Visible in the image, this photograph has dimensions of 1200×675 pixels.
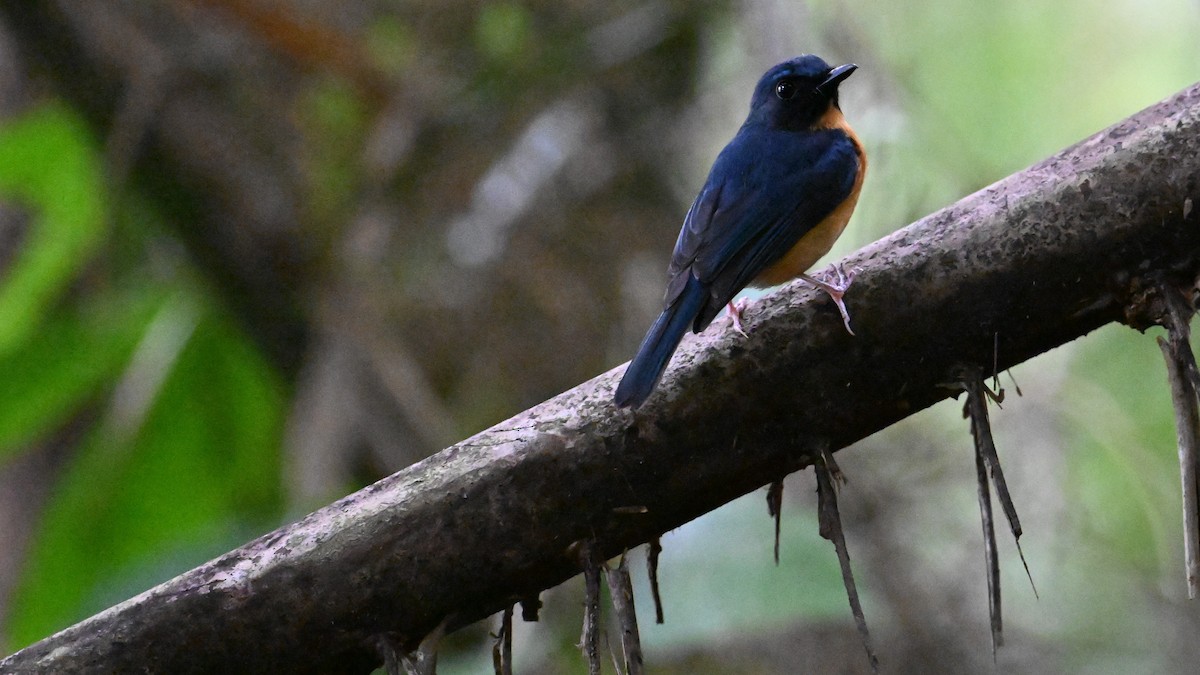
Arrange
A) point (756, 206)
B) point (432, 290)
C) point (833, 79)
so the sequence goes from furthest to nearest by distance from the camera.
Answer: point (432, 290), point (833, 79), point (756, 206)

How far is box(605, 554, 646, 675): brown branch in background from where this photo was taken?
1737mm

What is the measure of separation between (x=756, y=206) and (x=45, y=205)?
7.82 feet

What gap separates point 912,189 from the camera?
4418 millimetres

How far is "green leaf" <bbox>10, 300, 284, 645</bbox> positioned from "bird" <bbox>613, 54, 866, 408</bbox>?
1.61 metres

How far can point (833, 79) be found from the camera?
328 centimetres

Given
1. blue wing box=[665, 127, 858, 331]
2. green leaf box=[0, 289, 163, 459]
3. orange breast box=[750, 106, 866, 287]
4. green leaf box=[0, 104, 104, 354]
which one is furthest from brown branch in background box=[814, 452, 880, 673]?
green leaf box=[0, 289, 163, 459]

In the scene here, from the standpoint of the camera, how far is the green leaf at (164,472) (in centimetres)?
352

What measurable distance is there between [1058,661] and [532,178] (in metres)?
2.98

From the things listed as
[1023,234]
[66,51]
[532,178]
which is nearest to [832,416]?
[1023,234]

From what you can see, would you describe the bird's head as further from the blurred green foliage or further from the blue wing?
the blurred green foliage

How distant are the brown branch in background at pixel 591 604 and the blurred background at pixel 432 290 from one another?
1.32 meters

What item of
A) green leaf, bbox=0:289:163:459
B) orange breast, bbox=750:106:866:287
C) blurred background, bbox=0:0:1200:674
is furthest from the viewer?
blurred background, bbox=0:0:1200:674

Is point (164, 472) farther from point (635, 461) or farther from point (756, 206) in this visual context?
point (635, 461)

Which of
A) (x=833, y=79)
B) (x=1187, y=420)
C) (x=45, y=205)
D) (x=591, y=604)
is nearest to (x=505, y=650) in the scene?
(x=591, y=604)
